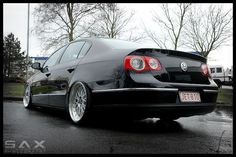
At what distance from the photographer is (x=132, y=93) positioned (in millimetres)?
3066

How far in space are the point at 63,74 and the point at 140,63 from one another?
1.60 m

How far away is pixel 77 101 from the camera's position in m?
3.86

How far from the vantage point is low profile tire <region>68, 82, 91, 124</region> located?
355 cm

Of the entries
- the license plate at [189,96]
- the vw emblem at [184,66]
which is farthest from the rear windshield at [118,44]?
the license plate at [189,96]

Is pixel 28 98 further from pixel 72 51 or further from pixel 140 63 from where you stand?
pixel 140 63

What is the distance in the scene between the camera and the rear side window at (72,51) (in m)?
4.31

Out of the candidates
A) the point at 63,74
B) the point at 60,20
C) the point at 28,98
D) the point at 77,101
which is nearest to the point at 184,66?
the point at 77,101

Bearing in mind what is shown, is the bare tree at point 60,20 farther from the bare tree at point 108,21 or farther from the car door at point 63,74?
the car door at point 63,74

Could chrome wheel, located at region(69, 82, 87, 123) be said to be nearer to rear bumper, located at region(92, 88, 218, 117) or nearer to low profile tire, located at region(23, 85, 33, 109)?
rear bumper, located at region(92, 88, 218, 117)

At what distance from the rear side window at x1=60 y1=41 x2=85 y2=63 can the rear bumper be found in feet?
3.87

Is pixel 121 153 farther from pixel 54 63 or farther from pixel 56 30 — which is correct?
pixel 56 30

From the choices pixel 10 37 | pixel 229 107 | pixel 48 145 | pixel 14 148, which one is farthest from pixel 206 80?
pixel 10 37

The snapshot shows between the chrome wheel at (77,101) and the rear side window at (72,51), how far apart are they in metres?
0.62

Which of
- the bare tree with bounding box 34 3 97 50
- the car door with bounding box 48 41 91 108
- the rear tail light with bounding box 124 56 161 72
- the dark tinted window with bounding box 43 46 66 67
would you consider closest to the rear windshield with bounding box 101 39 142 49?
the rear tail light with bounding box 124 56 161 72
